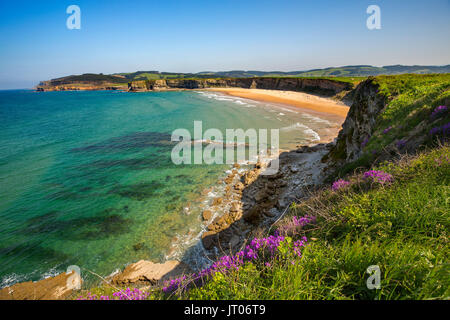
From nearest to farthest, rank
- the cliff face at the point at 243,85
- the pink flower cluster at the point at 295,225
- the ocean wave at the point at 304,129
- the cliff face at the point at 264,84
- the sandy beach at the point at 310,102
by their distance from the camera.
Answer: the pink flower cluster at the point at 295,225 → the ocean wave at the point at 304,129 → the sandy beach at the point at 310,102 → the cliff face at the point at 264,84 → the cliff face at the point at 243,85

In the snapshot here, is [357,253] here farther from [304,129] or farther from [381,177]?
[304,129]

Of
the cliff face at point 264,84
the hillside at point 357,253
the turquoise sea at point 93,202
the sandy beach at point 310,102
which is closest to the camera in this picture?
the hillside at point 357,253

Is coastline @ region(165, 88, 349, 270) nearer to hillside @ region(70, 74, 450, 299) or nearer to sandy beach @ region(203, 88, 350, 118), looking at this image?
hillside @ region(70, 74, 450, 299)

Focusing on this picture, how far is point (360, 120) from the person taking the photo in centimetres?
1288

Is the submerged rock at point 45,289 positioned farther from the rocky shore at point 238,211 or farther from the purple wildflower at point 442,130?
the purple wildflower at point 442,130

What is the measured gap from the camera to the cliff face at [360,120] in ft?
38.6

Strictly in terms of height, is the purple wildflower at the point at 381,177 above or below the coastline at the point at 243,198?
above

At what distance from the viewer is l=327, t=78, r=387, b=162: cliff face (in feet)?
38.6

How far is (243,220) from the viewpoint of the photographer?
10.2 meters

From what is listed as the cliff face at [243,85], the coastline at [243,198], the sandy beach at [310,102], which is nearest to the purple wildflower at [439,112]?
the coastline at [243,198]

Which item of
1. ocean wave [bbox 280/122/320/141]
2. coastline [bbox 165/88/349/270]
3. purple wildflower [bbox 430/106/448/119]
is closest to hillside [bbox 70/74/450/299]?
coastline [bbox 165/88/349/270]
